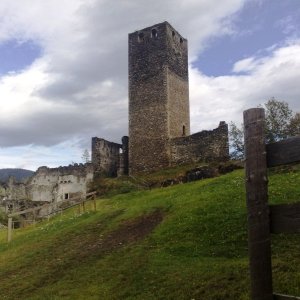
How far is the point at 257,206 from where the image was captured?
4.70 metres

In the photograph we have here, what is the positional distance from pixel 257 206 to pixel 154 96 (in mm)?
40606

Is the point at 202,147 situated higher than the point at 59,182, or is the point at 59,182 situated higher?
the point at 202,147

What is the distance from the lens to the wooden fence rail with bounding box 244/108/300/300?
4516 millimetres

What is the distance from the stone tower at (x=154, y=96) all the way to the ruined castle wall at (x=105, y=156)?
3711mm

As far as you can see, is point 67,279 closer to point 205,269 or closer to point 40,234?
point 205,269

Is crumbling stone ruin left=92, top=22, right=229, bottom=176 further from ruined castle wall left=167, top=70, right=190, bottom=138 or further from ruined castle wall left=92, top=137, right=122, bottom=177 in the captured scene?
ruined castle wall left=92, top=137, right=122, bottom=177

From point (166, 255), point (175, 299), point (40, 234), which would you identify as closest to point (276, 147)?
point (175, 299)

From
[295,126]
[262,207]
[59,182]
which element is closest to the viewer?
[262,207]

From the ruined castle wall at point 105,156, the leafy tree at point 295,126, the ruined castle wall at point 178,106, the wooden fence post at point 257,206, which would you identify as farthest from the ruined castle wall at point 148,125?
the wooden fence post at point 257,206

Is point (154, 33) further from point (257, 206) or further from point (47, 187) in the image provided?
point (257, 206)

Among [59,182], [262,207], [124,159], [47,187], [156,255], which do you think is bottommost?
[156,255]

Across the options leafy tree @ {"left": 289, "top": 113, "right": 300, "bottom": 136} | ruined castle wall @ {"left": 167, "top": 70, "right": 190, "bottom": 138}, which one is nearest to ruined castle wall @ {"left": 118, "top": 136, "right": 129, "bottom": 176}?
ruined castle wall @ {"left": 167, "top": 70, "right": 190, "bottom": 138}

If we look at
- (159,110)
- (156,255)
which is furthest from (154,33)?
(156,255)

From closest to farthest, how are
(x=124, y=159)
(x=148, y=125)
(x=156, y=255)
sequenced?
(x=156, y=255) → (x=148, y=125) → (x=124, y=159)
